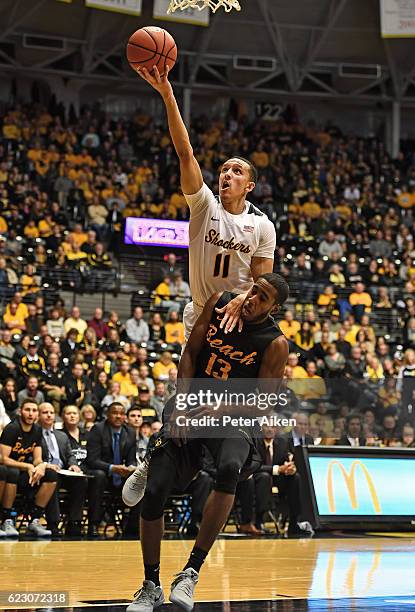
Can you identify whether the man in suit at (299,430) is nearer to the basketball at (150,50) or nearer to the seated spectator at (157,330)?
the seated spectator at (157,330)

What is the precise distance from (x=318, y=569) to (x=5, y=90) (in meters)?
25.4

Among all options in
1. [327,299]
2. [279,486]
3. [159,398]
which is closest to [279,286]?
[279,486]

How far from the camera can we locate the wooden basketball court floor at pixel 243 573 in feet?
20.2

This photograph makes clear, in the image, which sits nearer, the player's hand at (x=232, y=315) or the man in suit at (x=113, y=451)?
the player's hand at (x=232, y=315)

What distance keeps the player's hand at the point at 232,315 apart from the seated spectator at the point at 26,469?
616cm

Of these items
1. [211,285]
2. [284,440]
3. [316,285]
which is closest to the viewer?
[211,285]

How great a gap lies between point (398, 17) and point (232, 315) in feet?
72.7

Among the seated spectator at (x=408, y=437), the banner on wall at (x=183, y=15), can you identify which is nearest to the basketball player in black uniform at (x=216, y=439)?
the seated spectator at (x=408, y=437)

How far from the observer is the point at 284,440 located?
1370 cm

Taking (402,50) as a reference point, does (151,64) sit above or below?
below

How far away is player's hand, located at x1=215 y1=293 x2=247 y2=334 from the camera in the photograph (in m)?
5.94

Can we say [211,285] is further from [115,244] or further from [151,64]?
[115,244]

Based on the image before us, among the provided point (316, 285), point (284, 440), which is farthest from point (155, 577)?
point (316, 285)

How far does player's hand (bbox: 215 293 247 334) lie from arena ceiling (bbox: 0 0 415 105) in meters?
24.1
